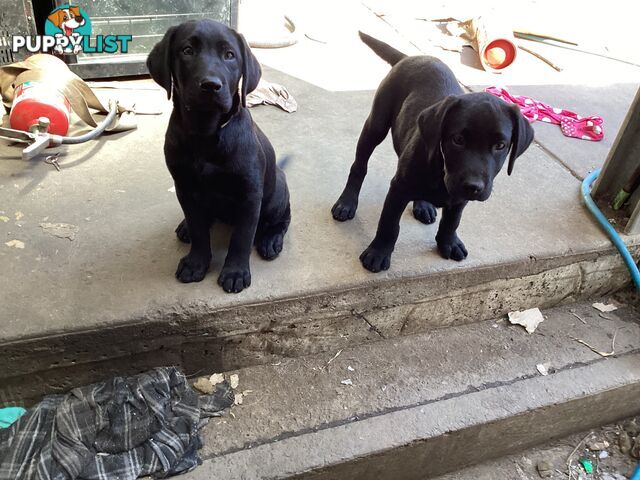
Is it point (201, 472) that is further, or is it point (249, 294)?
point (249, 294)

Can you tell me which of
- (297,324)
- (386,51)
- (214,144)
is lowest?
(297,324)

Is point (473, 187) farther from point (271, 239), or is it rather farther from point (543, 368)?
point (543, 368)

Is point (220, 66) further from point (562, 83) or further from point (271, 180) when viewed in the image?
point (562, 83)

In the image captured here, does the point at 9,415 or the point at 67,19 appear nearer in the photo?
the point at 9,415

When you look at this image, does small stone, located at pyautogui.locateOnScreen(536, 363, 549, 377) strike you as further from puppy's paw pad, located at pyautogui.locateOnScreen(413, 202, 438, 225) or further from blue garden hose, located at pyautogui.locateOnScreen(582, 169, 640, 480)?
puppy's paw pad, located at pyautogui.locateOnScreen(413, 202, 438, 225)

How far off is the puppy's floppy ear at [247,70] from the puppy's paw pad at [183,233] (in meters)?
0.77

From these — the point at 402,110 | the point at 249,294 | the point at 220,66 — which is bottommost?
the point at 249,294

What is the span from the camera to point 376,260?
2783 millimetres

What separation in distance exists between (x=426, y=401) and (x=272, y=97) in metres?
2.34

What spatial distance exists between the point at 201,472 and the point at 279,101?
257 centimetres

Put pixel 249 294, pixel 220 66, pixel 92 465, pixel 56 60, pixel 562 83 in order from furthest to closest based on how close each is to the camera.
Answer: pixel 562 83 < pixel 56 60 < pixel 249 294 < pixel 92 465 < pixel 220 66

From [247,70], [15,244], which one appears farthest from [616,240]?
[15,244]

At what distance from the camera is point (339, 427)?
259cm

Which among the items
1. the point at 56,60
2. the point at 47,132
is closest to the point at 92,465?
the point at 47,132
